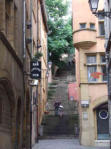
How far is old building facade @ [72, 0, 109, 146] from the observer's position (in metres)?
22.3

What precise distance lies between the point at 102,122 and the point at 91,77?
10.0 feet

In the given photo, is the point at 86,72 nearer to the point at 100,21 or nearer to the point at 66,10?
the point at 100,21

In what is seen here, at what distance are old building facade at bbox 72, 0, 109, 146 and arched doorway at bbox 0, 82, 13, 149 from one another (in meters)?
9.72

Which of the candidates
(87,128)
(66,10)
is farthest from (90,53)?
(66,10)

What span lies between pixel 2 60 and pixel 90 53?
42.5ft

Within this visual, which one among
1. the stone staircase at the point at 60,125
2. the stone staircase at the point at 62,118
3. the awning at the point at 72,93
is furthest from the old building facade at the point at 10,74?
the awning at the point at 72,93

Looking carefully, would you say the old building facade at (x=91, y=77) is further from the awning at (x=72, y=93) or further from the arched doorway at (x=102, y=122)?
the awning at (x=72, y=93)

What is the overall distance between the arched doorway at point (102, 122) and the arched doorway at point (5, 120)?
402 inches

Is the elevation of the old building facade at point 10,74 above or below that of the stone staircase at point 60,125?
above

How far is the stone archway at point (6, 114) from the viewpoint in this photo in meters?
11.8

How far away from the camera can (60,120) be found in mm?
30984

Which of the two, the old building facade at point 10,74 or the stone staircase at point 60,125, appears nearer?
the old building facade at point 10,74

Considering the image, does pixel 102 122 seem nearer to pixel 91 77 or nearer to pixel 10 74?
pixel 91 77

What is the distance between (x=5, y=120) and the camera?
1266cm
